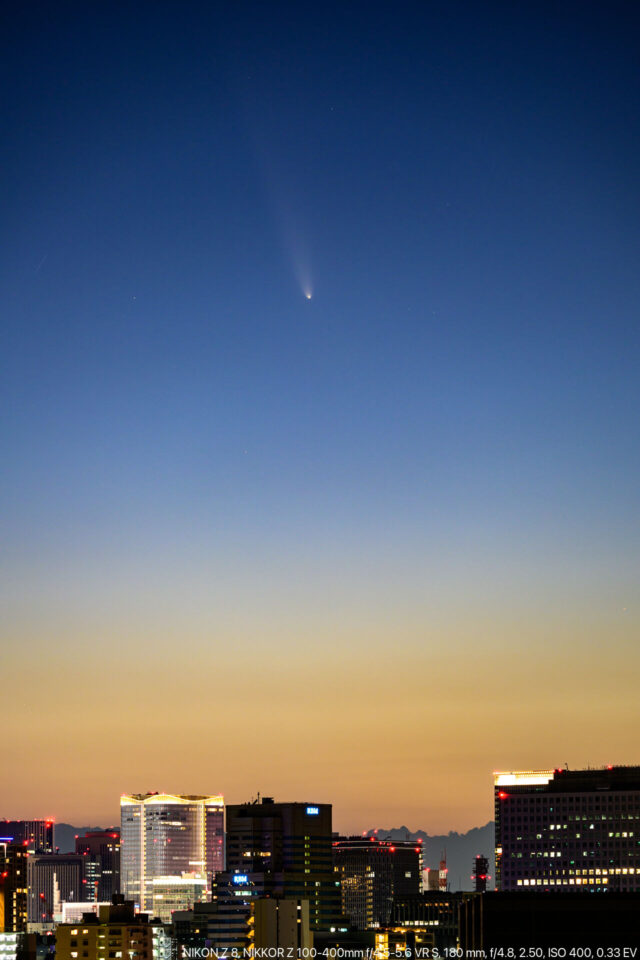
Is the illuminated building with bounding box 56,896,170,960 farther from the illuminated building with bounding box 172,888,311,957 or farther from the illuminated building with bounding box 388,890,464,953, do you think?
the illuminated building with bounding box 388,890,464,953

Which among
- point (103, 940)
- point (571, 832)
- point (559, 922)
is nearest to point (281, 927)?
point (103, 940)

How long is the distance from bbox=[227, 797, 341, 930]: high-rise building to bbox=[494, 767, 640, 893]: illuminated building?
32.1 meters

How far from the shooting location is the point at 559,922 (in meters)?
41.8

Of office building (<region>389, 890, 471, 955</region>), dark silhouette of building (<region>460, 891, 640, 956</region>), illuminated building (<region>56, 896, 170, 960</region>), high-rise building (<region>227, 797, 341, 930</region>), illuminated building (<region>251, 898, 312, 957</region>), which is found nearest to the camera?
dark silhouette of building (<region>460, 891, 640, 956</region>)

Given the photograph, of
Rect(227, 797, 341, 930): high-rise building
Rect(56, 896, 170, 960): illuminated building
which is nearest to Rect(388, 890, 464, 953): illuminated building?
Rect(227, 797, 341, 930): high-rise building

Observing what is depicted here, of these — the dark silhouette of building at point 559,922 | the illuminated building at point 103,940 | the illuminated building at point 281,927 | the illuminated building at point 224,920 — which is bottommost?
the illuminated building at point 224,920

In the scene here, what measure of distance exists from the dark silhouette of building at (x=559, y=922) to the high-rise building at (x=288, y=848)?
12329cm

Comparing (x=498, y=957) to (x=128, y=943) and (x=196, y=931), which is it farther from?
(x=196, y=931)

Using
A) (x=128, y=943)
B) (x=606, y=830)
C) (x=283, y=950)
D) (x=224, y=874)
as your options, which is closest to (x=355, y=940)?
(x=224, y=874)

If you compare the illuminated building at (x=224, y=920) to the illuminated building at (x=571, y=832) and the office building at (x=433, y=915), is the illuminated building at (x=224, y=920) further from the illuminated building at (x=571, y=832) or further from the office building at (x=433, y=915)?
the illuminated building at (x=571, y=832)

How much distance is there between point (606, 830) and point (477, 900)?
151 metres

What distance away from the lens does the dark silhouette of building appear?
41500 millimetres

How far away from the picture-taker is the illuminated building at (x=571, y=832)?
18638 centimetres

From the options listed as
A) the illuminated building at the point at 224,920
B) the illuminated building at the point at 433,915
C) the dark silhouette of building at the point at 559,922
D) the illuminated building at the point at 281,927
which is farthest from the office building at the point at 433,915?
the dark silhouette of building at the point at 559,922
